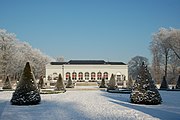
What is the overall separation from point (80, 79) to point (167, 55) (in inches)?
1029

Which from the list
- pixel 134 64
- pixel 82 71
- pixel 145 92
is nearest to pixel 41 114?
pixel 145 92

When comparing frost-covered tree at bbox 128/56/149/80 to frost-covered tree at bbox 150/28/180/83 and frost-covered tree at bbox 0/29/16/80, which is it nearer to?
frost-covered tree at bbox 150/28/180/83

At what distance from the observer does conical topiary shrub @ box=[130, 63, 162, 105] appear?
508 inches

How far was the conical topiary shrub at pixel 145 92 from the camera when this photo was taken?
12.9m

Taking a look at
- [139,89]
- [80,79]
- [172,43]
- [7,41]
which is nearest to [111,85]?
[139,89]

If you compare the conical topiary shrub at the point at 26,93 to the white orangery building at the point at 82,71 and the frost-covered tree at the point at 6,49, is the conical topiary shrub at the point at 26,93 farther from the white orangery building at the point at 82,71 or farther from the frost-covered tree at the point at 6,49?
the white orangery building at the point at 82,71

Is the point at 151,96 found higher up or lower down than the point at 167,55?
lower down

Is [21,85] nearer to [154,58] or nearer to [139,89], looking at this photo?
[139,89]

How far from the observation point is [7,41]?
4353 cm

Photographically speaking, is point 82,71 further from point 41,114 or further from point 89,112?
point 41,114

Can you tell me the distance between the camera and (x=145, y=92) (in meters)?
13.0

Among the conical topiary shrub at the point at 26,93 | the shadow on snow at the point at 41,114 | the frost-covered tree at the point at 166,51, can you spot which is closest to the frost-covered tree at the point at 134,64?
the frost-covered tree at the point at 166,51

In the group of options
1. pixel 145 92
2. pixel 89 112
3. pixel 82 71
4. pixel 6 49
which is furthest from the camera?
pixel 82 71

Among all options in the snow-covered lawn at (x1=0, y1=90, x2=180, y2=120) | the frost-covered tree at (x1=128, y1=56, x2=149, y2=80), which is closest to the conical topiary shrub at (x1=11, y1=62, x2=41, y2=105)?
the snow-covered lawn at (x1=0, y1=90, x2=180, y2=120)
